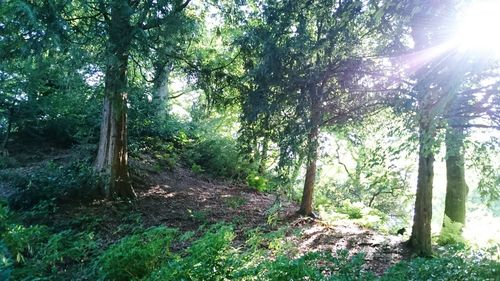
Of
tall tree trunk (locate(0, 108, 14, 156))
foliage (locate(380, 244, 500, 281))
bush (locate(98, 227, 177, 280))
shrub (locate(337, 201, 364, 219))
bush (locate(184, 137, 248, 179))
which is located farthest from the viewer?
bush (locate(184, 137, 248, 179))

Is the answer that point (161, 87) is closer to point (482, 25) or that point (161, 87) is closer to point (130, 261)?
point (130, 261)

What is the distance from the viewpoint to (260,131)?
230 inches

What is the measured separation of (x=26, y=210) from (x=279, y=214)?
4.60 meters

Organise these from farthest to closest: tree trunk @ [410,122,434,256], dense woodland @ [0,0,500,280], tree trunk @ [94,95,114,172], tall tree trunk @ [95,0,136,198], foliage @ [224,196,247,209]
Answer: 1. foliage @ [224,196,247,209]
2. tree trunk @ [94,95,114,172]
3. tall tree trunk @ [95,0,136,198]
4. tree trunk @ [410,122,434,256]
5. dense woodland @ [0,0,500,280]

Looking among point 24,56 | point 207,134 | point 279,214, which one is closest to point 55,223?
point 24,56

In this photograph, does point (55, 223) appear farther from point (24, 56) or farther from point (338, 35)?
point (338, 35)

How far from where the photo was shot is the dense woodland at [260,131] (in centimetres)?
340

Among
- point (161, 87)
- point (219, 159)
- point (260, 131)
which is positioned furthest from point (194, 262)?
point (161, 87)

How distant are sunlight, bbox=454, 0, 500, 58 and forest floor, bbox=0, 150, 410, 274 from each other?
2961mm

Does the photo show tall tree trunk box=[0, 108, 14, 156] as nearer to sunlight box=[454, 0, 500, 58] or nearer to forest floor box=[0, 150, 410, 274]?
forest floor box=[0, 150, 410, 274]

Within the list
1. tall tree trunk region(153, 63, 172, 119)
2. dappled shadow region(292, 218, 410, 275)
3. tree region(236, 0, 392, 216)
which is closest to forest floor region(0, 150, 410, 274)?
dappled shadow region(292, 218, 410, 275)

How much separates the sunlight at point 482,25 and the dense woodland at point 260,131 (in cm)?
1

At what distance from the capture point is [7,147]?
8617mm

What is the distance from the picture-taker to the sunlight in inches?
112
